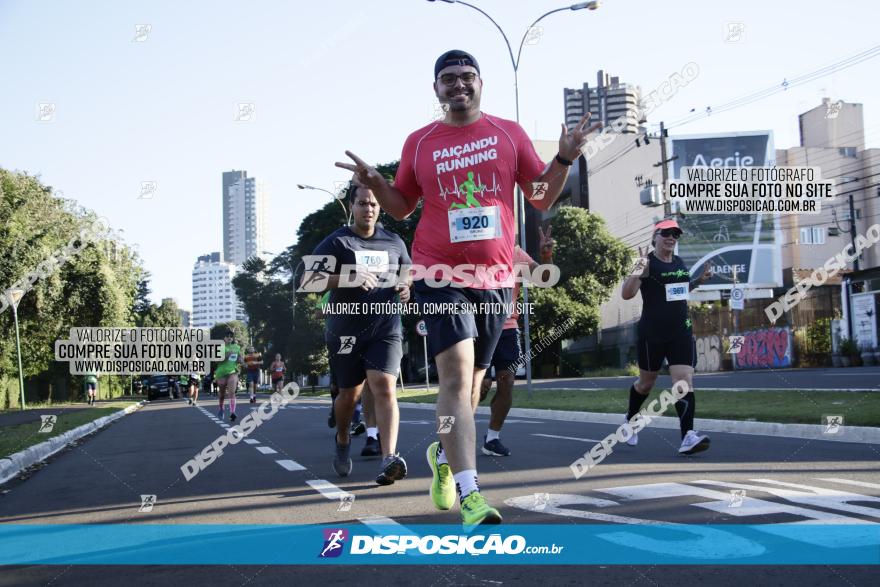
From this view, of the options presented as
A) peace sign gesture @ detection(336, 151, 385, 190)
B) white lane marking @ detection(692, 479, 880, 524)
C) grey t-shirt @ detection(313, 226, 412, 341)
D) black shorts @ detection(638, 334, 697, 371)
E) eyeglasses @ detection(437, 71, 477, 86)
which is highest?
eyeglasses @ detection(437, 71, 477, 86)

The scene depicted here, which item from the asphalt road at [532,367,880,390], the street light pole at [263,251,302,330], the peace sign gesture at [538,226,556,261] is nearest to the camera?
the peace sign gesture at [538,226,556,261]

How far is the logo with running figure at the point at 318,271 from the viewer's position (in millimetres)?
6531

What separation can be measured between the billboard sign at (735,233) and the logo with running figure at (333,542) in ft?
169

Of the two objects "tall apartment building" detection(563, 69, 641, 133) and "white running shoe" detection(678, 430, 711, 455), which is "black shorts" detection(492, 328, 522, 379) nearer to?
"white running shoe" detection(678, 430, 711, 455)

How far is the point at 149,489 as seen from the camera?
6.58m

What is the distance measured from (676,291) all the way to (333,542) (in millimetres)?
4783

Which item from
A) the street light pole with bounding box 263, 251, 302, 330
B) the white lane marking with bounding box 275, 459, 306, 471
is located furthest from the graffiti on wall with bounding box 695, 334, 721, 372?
the white lane marking with bounding box 275, 459, 306, 471

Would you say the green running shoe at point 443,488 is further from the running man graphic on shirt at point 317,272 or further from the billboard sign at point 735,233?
the billboard sign at point 735,233

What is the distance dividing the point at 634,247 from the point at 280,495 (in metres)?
55.7

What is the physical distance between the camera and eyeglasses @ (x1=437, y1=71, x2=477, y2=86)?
402 centimetres

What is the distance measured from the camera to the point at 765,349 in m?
42.0

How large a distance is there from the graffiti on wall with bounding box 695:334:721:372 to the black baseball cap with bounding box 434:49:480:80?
4232 cm

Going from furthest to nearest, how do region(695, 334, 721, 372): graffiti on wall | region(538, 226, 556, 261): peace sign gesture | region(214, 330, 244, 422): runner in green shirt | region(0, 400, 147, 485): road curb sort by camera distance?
1. region(695, 334, 721, 372): graffiti on wall
2. region(214, 330, 244, 422): runner in green shirt
3. region(0, 400, 147, 485): road curb
4. region(538, 226, 556, 261): peace sign gesture
